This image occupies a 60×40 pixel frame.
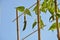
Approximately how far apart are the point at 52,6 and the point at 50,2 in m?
0.01

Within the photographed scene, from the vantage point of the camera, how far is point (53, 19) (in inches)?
16.4

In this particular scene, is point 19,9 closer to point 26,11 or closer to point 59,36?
point 26,11

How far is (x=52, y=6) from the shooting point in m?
0.46

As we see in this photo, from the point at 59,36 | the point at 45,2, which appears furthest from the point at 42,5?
the point at 59,36

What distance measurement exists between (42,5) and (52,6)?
1.2 inches

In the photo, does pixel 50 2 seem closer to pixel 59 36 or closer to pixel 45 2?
pixel 45 2

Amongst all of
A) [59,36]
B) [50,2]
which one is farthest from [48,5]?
[59,36]

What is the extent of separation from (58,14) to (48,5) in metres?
0.08

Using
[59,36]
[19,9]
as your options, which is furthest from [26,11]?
[59,36]

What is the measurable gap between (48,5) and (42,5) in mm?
21

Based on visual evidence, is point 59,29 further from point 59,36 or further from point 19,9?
point 19,9

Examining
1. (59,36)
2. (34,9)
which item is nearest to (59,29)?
(59,36)

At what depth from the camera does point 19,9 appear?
0.45m

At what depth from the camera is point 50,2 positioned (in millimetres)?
449
